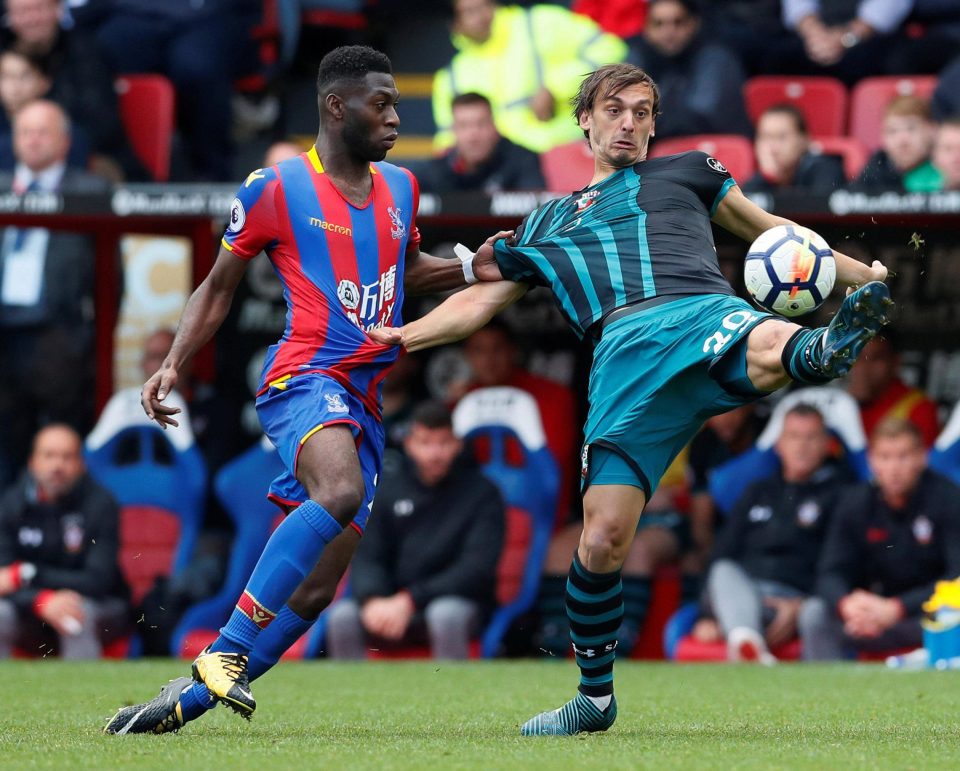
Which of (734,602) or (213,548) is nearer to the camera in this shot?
(734,602)

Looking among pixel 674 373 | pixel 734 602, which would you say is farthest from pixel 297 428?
pixel 734 602

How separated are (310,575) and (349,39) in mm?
8528

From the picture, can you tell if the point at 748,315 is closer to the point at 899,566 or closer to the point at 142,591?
the point at 899,566

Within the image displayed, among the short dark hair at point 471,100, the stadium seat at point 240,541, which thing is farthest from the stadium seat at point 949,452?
the stadium seat at point 240,541

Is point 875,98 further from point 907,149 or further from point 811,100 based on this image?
point 907,149

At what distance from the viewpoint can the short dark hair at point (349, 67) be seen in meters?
5.71

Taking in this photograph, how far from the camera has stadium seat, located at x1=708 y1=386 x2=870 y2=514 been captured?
31.7ft

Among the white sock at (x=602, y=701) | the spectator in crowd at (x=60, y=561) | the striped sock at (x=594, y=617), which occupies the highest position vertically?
the striped sock at (x=594, y=617)

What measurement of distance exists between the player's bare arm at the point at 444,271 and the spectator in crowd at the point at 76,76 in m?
5.48

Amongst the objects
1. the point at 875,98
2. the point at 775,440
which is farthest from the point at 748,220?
the point at 875,98

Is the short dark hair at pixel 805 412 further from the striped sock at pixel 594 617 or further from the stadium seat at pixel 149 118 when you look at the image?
the stadium seat at pixel 149 118

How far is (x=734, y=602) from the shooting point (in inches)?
365

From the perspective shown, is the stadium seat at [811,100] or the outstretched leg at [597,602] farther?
the stadium seat at [811,100]

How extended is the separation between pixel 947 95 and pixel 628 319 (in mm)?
5949
